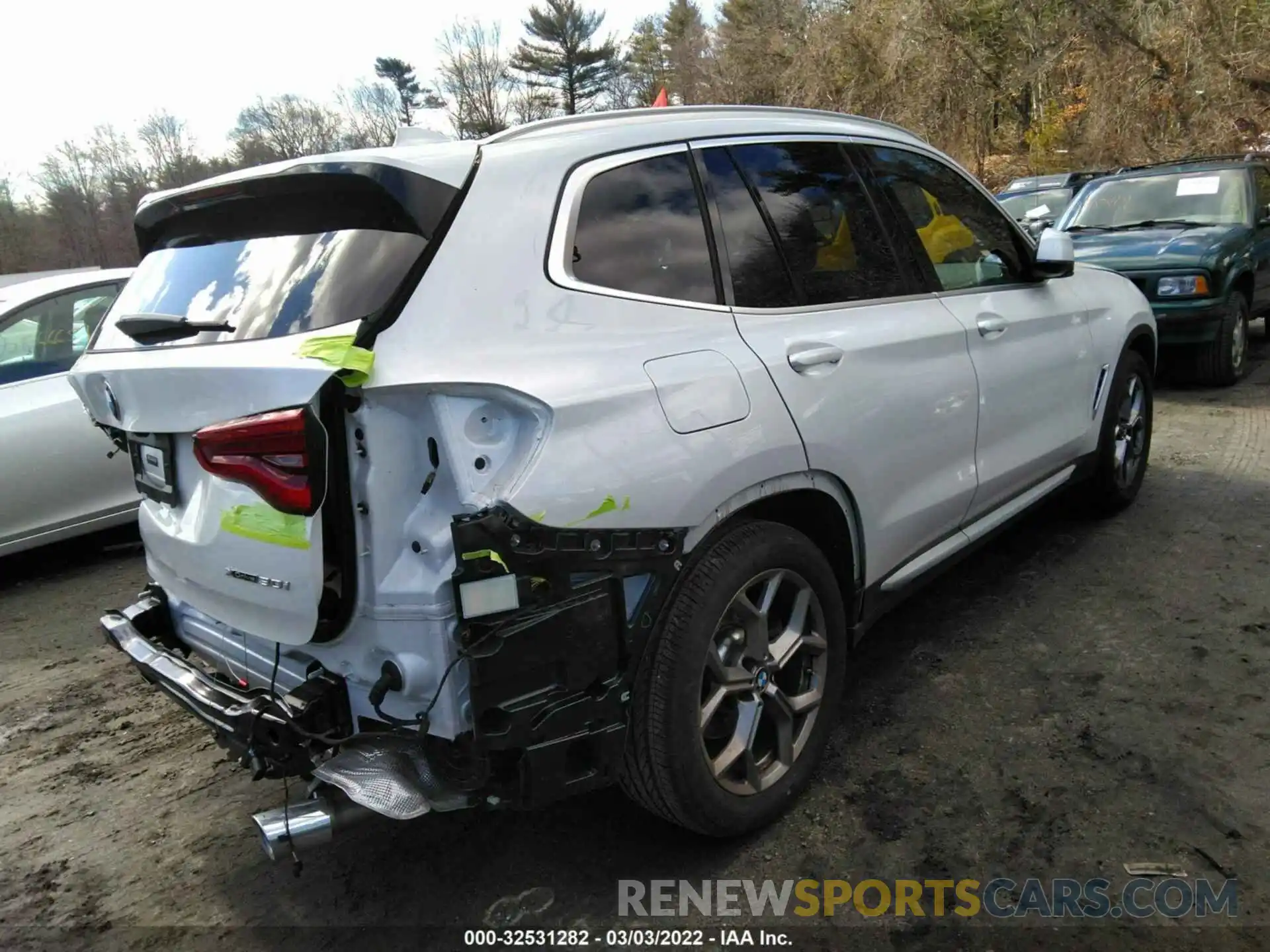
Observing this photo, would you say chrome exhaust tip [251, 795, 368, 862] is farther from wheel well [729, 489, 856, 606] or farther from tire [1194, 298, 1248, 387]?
tire [1194, 298, 1248, 387]

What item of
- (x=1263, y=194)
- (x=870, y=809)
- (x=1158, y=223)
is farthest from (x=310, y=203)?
(x=1263, y=194)

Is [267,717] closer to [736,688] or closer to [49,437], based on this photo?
[736,688]

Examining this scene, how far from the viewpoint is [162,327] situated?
234cm

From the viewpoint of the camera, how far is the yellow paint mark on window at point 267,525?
1.99 m

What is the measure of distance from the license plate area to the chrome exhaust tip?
35.7 inches

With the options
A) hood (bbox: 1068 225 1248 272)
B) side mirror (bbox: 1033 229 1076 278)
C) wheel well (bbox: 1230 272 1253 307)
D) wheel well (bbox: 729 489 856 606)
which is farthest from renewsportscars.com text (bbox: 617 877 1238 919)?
wheel well (bbox: 1230 272 1253 307)

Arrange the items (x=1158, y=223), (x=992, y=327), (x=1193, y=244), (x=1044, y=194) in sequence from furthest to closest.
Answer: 1. (x=1044, y=194)
2. (x=1158, y=223)
3. (x=1193, y=244)
4. (x=992, y=327)

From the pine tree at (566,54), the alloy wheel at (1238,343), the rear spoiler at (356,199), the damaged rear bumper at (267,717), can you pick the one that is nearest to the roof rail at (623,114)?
the rear spoiler at (356,199)

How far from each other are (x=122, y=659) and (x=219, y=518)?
7.75 feet

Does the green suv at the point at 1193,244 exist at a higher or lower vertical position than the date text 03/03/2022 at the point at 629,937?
higher

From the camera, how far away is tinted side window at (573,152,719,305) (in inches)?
89.3

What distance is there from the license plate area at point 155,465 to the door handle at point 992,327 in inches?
106

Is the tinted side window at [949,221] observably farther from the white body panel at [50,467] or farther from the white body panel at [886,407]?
the white body panel at [50,467]

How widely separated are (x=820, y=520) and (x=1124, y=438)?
273 centimetres
